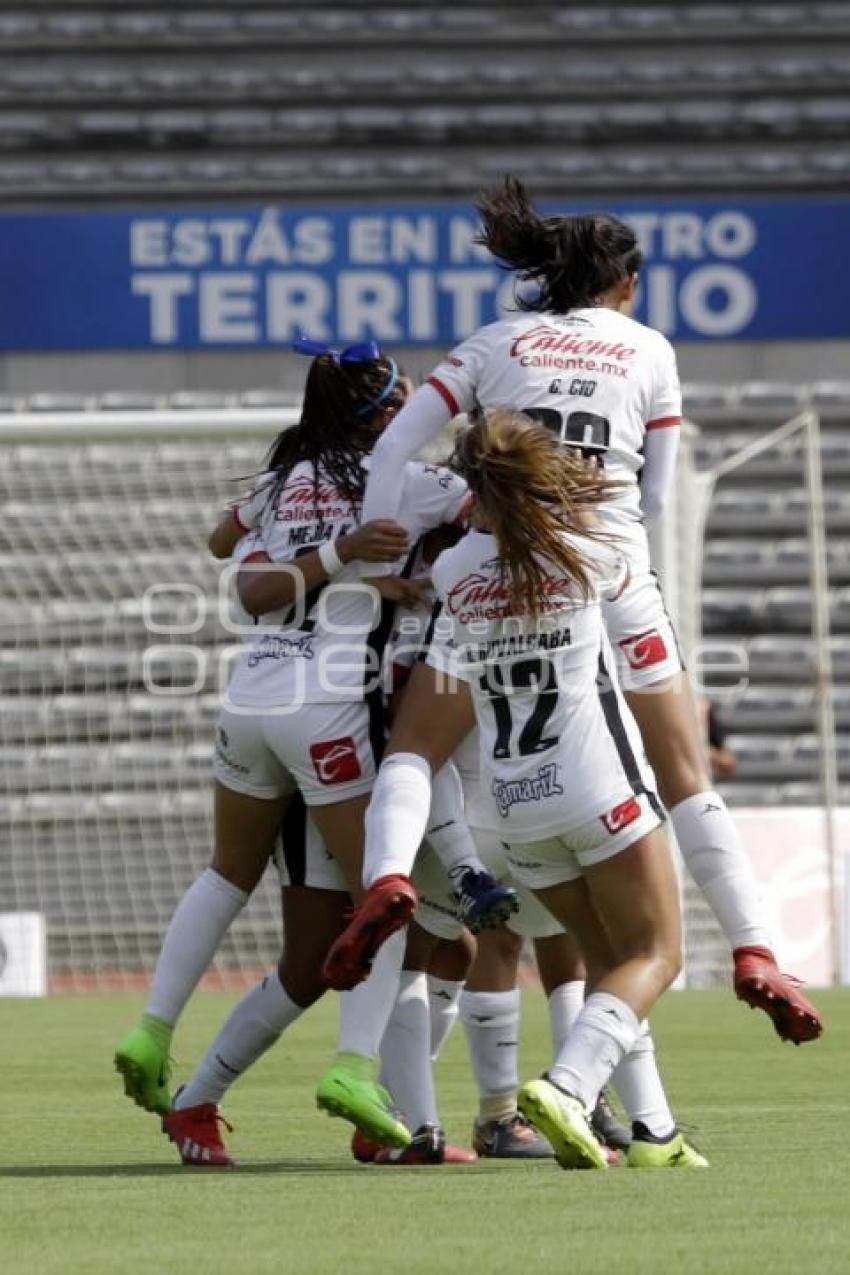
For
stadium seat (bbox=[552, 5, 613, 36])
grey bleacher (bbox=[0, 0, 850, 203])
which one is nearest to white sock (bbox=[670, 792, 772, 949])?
grey bleacher (bbox=[0, 0, 850, 203])

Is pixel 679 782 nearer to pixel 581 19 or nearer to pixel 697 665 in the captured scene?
pixel 697 665

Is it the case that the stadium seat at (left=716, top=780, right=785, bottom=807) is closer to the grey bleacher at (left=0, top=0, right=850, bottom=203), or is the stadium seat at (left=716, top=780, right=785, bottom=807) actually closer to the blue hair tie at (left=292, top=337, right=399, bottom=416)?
the grey bleacher at (left=0, top=0, right=850, bottom=203)

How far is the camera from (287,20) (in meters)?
16.0

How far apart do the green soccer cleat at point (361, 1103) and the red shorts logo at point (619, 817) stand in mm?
562

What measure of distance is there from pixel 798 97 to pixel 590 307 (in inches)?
462

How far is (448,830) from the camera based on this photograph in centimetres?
427

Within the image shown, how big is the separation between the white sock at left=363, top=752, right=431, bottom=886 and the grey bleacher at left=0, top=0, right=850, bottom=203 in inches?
459

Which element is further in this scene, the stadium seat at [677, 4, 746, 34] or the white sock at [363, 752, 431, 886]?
the stadium seat at [677, 4, 746, 34]

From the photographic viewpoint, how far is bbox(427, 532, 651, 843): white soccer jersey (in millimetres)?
3869

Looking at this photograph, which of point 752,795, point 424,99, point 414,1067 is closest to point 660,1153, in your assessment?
point 414,1067

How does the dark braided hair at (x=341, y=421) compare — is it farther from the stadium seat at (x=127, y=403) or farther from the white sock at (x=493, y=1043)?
the stadium seat at (x=127, y=403)

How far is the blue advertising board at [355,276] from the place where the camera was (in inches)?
574

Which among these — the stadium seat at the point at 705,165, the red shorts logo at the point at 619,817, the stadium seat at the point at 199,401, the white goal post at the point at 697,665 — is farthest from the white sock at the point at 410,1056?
the stadium seat at the point at 705,165

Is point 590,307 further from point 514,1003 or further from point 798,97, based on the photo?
point 798,97
